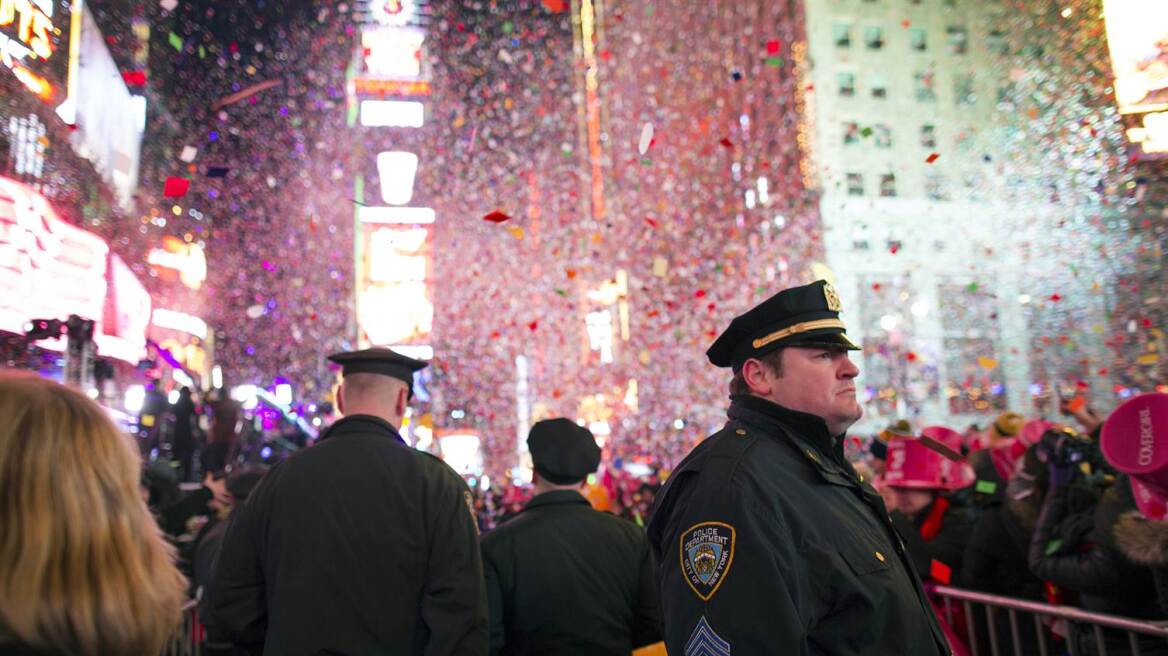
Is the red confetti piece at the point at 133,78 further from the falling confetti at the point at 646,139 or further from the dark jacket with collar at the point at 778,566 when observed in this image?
the dark jacket with collar at the point at 778,566

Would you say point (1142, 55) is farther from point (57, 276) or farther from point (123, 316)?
point (123, 316)

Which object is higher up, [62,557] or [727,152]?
[727,152]

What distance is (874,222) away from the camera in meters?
37.8

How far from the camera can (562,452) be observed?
3.82 m

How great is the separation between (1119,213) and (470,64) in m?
44.8

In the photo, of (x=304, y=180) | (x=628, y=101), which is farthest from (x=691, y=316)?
(x=628, y=101)

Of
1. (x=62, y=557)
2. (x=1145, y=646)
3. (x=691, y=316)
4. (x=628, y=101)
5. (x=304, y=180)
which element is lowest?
(x=1145, y=646)

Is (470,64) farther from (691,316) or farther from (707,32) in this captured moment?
(691,316)

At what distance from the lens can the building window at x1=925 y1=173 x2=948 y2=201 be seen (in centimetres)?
3605

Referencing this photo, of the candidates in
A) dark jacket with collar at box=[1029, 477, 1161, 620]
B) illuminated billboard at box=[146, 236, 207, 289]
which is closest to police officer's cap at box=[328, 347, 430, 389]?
dark jacket with collar at box=[1029, 477, 1161, 620]

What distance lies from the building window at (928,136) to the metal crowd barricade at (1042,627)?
35955 millimetres

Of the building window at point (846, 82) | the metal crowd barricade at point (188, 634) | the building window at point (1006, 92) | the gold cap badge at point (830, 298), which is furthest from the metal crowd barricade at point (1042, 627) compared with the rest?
the building window at point (846, 82)

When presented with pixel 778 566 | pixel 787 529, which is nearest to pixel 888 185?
pixel 787 529

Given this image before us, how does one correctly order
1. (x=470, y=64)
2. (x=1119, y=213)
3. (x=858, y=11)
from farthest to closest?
(x=470, y=64)
(x=858, y=11)
(x=1119, y=213)
